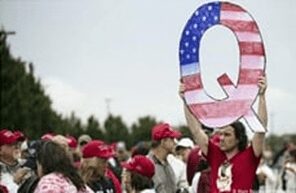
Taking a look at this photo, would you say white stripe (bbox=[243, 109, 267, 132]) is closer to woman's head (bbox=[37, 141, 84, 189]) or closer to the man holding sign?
the man holding sign

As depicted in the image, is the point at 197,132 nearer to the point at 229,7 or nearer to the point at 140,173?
the point at 140,173

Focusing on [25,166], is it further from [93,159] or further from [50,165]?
[50,165]

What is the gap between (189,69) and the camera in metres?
5.42

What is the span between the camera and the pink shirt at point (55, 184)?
480 cm

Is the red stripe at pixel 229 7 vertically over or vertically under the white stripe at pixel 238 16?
over

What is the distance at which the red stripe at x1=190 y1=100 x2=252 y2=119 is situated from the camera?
16.9 feet

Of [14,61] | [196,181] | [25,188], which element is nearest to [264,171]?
[196,181]

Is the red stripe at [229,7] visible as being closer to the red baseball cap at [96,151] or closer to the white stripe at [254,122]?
the white stripe at [254,122]

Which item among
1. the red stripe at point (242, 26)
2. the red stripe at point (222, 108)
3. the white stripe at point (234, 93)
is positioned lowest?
the red stripe at point (222, 108)

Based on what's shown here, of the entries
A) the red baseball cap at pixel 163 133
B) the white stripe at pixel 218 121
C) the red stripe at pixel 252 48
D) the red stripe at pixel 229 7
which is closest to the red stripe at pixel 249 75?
the red stripe at pixel 252 48

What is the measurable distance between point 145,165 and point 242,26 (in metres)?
1.40

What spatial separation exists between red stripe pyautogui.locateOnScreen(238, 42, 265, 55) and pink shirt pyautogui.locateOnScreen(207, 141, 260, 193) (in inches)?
25.0

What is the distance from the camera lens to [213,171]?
545cm

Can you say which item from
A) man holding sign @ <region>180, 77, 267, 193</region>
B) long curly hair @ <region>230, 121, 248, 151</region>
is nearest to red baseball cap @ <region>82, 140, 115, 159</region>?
man holding sign @ <region>180, 77, 267, 193</region>
